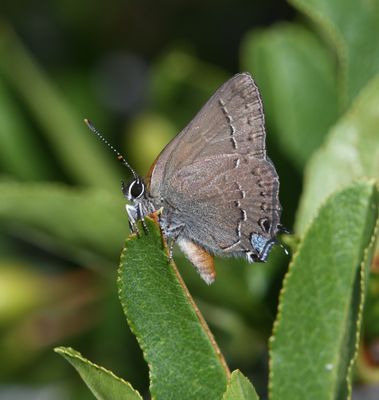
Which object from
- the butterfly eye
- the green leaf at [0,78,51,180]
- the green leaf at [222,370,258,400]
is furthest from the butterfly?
the green leaf at [0,78,51,180]

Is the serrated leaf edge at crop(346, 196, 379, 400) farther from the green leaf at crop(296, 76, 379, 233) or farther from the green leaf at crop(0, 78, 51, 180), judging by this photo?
the green leaf at crop(0, 78, 51, 180)

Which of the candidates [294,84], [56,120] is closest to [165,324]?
[294,84]

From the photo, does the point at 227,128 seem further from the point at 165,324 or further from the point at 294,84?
the point at 165,324

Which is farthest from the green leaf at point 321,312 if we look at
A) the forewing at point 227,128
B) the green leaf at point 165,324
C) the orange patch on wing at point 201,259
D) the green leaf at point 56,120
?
the green leaf at point 56,120

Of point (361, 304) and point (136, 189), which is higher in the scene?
point (136, 189)

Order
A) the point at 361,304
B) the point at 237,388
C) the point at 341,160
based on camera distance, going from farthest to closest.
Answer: the point at 341,160 → the point at 361,304 → the point at 237,388

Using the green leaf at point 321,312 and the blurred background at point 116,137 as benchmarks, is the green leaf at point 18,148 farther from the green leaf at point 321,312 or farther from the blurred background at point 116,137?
the green leaf at point 321,312
